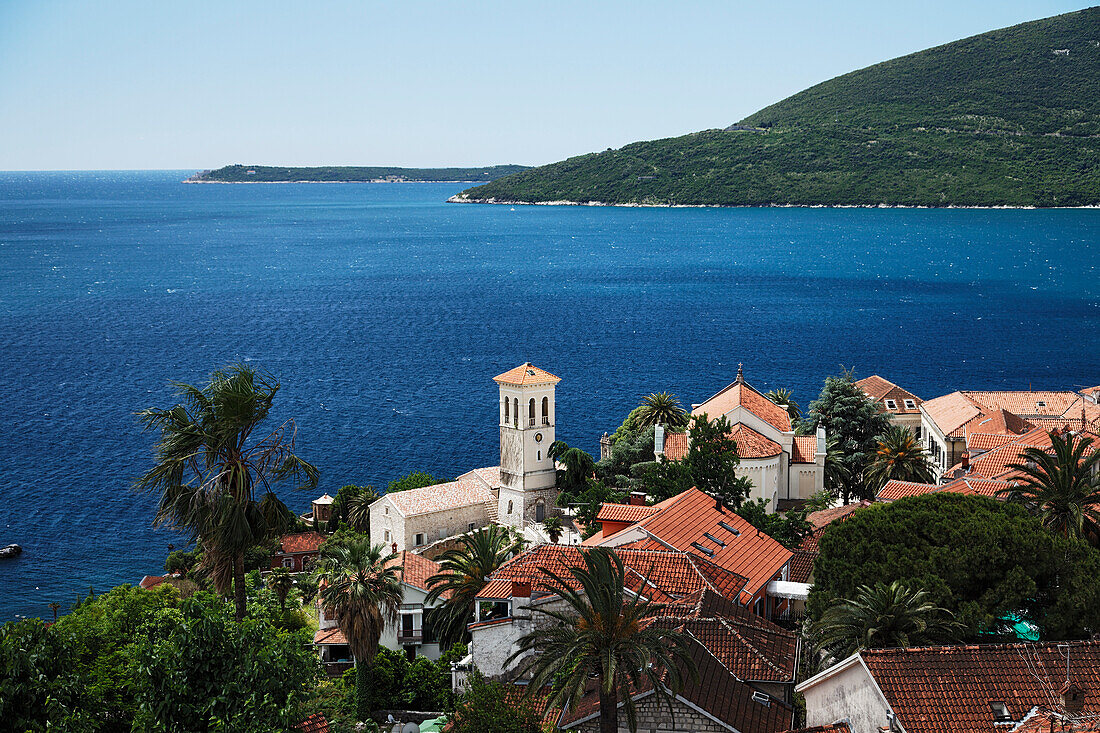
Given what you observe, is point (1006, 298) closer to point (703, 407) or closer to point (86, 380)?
point (703, 407)

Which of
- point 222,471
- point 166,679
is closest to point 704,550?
point 222,471

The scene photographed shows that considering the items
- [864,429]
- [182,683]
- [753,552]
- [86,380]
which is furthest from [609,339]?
[182,683]

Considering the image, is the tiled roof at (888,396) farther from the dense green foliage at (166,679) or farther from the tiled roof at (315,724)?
the dense green foliage at (166,679)

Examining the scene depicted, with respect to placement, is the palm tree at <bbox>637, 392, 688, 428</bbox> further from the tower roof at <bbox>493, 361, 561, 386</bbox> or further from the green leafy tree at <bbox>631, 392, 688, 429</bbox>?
the tower roof at <bbox>493, 361, 561, 386</bbox>

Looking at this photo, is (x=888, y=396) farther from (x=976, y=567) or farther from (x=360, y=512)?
(x=976, y=567)

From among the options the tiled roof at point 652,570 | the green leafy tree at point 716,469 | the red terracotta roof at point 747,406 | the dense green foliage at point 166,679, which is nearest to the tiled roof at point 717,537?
the tiled roof at point 652,570
